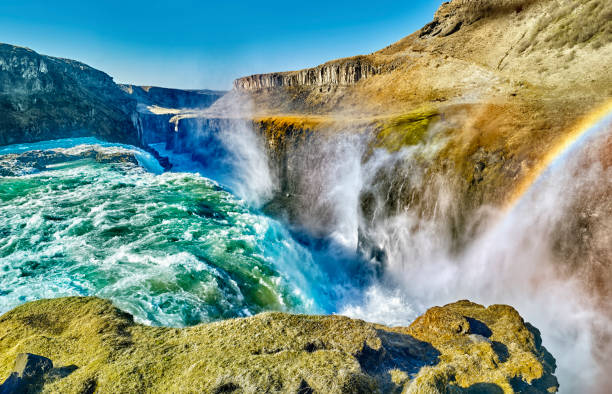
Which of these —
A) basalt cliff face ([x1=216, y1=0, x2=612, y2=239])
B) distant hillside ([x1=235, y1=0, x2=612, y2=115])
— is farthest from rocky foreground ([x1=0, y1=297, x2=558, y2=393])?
distant hillside ([x1=235, y1=0, x2=612, y2=115])

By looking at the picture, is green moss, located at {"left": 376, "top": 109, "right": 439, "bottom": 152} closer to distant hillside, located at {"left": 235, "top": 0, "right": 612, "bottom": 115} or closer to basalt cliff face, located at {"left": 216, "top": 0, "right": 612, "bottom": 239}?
basalt cliff face, located at {"left": 216, "top": 0, "right": 612, "bottom": 239}

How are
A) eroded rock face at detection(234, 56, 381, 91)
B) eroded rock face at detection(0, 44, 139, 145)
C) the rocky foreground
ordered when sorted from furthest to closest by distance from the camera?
eroded rock face at detection(0, 44, 139, 145), eroded rock face at detection(234, 56, 381, 91), the rocky foreground

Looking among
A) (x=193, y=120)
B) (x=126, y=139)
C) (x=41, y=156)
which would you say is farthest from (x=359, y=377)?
(x=193, y=120)

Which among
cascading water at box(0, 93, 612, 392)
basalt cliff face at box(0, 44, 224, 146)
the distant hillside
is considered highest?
the distant hillside

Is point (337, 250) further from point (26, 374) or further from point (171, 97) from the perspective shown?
point (171, 97)

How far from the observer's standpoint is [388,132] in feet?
69.4

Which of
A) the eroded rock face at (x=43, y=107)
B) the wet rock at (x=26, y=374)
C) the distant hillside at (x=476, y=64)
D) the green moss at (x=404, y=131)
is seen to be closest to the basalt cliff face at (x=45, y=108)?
the eroded rock face at (x=43, y=107)

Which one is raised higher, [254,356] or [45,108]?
[45,108]

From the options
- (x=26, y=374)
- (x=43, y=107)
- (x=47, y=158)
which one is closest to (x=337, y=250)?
(x=26, y=374)

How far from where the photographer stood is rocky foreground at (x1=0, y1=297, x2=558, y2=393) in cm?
358

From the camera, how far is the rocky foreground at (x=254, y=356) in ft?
11.7

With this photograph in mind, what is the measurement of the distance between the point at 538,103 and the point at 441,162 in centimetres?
771

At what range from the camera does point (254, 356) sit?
3.99 metres

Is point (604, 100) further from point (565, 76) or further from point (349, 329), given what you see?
point (349, 329)
